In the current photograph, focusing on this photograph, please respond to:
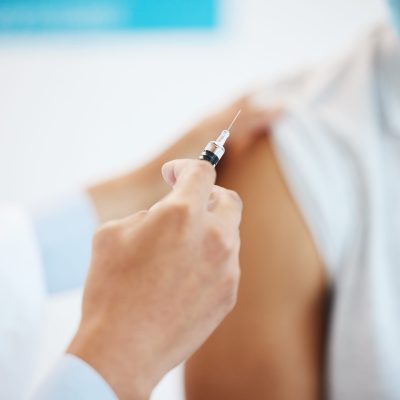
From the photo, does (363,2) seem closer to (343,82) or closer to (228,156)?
(343,82)

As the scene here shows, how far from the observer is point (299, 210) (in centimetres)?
72

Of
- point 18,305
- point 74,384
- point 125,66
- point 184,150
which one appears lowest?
point 74,384

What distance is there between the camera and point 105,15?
1.76 metres

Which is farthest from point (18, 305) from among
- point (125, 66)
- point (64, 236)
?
point (125, 66)

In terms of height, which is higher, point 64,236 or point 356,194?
point 64,236

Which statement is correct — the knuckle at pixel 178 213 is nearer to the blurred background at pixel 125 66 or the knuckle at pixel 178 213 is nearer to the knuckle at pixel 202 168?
the knuckle at pixel 202 168

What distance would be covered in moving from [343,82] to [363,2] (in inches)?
43.6

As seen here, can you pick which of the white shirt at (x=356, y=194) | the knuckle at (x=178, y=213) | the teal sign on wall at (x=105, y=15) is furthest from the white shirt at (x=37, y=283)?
the teal sign on wall at (x=105, y=15)

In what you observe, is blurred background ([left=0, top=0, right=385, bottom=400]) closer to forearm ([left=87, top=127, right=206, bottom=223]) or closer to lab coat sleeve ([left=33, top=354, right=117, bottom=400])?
forearm ([left=87, top=127, right=206, bottom=223])

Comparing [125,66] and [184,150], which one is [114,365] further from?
[125,66]

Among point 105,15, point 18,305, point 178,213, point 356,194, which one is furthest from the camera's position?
point 105,15

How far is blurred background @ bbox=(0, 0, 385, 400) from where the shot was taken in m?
1.70

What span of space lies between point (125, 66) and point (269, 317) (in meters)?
1.27

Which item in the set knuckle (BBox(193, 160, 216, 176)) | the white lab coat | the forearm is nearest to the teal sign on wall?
the forearm
